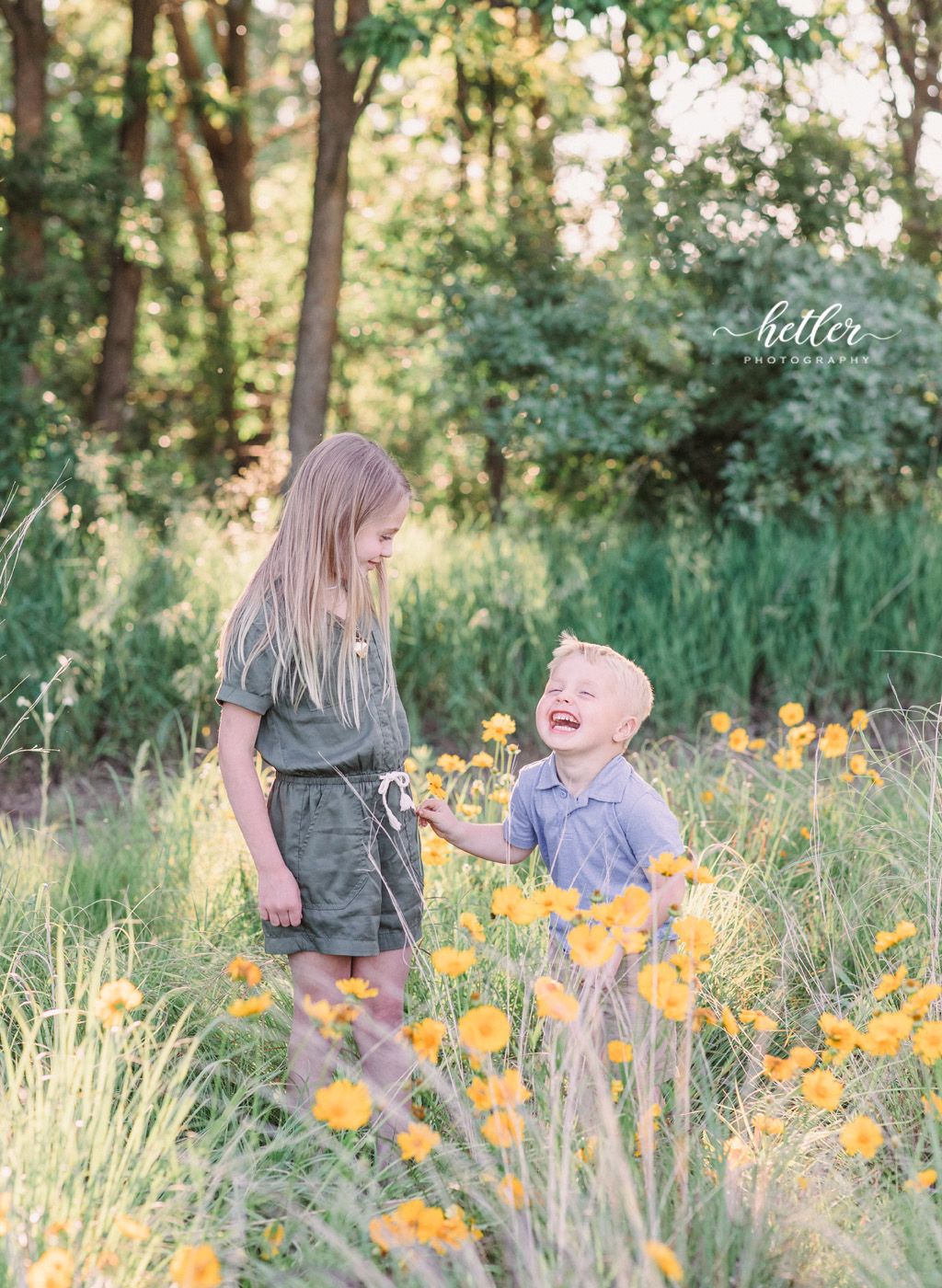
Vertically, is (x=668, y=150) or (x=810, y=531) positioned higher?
(x=668, y=150)

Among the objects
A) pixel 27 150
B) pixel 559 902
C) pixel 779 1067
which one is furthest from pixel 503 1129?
pixel 27 150

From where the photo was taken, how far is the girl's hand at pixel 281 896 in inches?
80.9

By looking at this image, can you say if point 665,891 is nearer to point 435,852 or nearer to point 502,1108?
point 502,1108

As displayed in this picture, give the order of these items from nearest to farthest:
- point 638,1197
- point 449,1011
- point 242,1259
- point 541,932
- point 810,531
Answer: point 242,1259, point 638,1197, point 449,1011, point 541,932, point 810,531

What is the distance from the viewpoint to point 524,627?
5.16 meters

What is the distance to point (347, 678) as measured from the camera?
2146mm

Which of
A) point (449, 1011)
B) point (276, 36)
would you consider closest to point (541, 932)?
point (449, 1011)

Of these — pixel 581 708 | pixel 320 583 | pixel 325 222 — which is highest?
pixel 325 222

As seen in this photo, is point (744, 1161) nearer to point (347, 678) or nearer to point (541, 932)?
point (541, 932)

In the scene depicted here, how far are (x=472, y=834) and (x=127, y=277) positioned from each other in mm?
8695

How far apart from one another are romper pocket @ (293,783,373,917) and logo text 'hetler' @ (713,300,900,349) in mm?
4665

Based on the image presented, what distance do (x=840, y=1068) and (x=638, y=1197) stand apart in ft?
2.23

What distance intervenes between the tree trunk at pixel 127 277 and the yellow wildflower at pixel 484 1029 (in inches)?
333

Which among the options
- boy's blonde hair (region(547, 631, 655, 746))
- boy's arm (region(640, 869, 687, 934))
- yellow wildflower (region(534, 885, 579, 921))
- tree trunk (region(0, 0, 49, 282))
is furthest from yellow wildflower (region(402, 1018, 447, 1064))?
tree trunk (region(0, 0, 49, 282))
